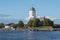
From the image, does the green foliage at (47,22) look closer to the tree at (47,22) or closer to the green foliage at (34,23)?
the tree at (47,22)

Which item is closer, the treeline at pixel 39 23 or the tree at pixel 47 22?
the treeline at pixel 39 23

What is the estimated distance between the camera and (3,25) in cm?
17838

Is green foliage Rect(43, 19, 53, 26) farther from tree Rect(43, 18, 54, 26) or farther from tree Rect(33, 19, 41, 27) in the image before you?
tree Rect(33, 19, 41, 27)

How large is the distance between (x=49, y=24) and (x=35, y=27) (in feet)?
24.1

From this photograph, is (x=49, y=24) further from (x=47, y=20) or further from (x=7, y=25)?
(x=7, y=25)

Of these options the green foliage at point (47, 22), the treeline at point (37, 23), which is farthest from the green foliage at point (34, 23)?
the green foliage at point (47, 22)

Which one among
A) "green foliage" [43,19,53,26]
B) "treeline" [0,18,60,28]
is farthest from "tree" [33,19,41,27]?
"green foliage" [43,19,53,26]

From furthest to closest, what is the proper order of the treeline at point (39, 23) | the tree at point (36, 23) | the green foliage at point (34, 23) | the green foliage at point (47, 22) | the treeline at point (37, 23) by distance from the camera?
the green foliage at point (47, 22), the treeline at point (37, 23), the treeline at point (39, 23), the green foliage at point (34, 23), the tree at point (36, 23)

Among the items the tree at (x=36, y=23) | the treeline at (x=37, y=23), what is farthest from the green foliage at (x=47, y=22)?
the tree at (x=36, y=23)

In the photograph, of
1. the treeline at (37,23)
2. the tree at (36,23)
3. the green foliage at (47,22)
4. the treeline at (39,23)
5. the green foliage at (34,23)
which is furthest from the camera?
the green foliage at (47,22)

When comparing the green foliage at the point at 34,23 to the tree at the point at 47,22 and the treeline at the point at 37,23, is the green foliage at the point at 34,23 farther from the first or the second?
the tree at the point at 47,22

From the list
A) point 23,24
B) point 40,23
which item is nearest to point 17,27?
point 23,24

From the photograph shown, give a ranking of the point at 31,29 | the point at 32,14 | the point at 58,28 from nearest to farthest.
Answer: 1. the point at 31,29
2. the point at 58,28
3. the point at 32,14

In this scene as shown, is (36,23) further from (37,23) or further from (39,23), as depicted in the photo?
(39,23)
